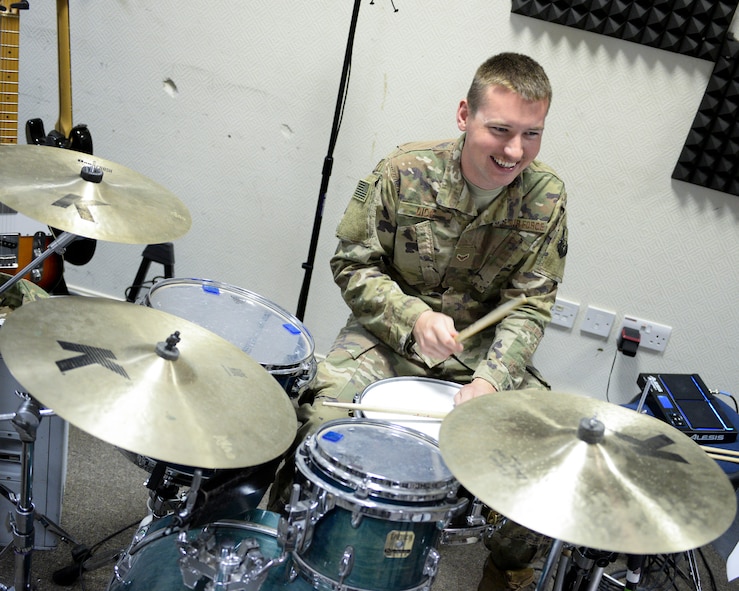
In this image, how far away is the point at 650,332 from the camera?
2.38 m

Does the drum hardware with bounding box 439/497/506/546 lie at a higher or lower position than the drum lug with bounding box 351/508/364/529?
lower

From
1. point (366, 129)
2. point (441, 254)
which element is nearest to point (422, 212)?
point (441, 254)

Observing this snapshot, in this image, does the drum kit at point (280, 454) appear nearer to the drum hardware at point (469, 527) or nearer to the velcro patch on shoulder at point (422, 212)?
the drum hardware at point (469, 527)

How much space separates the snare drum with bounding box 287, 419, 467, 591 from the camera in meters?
1.16

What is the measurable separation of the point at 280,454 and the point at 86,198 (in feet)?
1.90

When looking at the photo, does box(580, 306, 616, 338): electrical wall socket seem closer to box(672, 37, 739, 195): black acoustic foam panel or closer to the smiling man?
box(672, 37, 739, 195): black acoustic foam panel

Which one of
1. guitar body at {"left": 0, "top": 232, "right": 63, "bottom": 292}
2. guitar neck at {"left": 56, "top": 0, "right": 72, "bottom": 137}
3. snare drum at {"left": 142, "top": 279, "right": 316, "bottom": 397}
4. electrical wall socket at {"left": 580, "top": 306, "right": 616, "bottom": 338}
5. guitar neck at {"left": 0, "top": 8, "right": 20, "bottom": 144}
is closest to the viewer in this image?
snare drum at {"left": 142, "top": 279, "right": 316, "bottom": 397}

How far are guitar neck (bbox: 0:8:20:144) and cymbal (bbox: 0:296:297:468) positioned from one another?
3.50 feet

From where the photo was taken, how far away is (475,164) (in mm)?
1702

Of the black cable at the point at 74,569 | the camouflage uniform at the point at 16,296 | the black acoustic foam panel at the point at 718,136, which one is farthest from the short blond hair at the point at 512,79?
the black cable at the point at 74,569

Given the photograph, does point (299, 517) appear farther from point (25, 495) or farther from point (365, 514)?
point (25, 495)

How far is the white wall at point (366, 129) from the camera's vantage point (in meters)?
2.21

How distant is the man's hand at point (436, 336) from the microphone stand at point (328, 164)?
0.82 meters

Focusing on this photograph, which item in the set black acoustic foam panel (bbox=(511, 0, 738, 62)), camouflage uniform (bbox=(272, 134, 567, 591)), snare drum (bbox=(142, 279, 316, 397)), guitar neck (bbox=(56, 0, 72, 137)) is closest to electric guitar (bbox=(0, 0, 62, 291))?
guitar neck (bbox=(56, 0, 72, 137))
